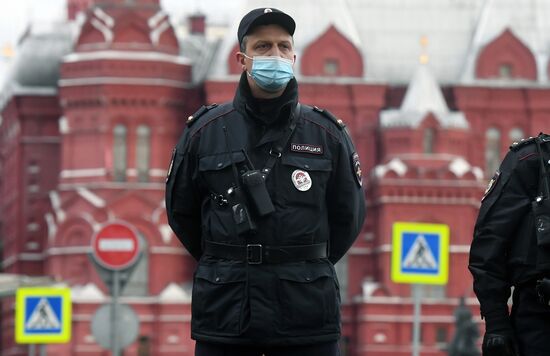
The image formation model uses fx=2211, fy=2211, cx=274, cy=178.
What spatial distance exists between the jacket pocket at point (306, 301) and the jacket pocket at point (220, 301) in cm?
20

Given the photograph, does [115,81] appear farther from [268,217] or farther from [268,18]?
[268,217]

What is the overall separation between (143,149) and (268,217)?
56.0 meters

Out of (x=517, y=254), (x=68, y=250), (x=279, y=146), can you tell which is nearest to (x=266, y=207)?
(x=279, y=146)

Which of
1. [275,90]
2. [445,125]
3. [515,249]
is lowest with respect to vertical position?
[515,249]

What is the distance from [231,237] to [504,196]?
1.44 m

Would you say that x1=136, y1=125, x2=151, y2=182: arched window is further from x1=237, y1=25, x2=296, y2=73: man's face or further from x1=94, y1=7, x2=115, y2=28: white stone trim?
x1=237, y1=25, x2=296, y2=73: man's face

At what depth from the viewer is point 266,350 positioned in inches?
402

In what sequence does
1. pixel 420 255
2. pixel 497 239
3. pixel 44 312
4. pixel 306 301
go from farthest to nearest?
1. pixel 44 312
2. pixel 420 255
3. pixel 497 239
4. pixel 306 301

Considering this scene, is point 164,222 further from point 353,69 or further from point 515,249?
→ point 515,249

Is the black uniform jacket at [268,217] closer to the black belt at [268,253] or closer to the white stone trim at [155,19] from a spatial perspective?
the black belt at [268,253]

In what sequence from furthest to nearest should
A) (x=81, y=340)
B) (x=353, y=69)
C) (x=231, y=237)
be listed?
1. (x=353, y=69)
2. (x=81, y=340)
3. (x=231, y=237)

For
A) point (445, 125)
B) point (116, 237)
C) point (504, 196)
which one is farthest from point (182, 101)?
point (504, 196)

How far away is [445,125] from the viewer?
65812 millimetres

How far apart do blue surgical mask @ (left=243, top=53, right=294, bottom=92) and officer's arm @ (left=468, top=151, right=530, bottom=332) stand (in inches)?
49.6
